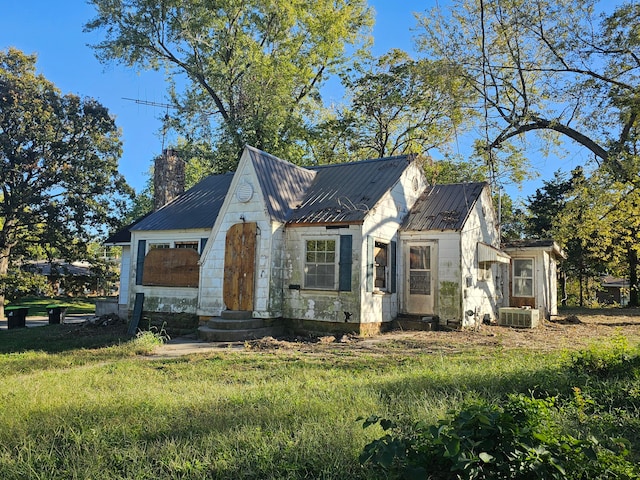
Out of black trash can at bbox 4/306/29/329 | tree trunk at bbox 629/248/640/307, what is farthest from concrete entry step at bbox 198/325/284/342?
tree trunk at bbox 629/248/640/307

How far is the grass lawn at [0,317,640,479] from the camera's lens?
12.1ft

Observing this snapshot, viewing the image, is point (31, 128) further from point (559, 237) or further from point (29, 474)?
point (559, 237)

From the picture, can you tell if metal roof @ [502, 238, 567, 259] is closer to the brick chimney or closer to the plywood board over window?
the plywood board over window

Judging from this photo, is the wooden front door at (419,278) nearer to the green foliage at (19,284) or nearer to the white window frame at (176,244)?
the white window frame at (176,244)

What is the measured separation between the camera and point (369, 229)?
12.7 m

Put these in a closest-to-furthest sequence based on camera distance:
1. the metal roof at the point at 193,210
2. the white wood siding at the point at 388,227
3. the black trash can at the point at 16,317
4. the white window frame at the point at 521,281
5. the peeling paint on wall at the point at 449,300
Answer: the white wood siding at the point at 388,227 → the peeling paint on wall at the point at 449,300 → the metal roof at the point at 193,210 → the black trash can at the point at 16,317 → the white window frame at the point at 521,281

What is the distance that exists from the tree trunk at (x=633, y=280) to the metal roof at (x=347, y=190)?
19898 millimetres

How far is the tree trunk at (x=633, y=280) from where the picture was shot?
27.3 meters

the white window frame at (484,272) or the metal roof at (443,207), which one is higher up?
the metal roof at (443,207)

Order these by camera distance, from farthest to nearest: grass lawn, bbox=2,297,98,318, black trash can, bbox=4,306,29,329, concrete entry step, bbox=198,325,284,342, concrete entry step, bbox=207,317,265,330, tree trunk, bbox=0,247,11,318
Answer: grass lawn, bbox=2,297,98,318
tree trunk, bbox=0,247,11,318
black trash can, bbox=4,306,29,329
concrete entry step, bbox=207,317,265,330
concrete entry step, bbox=198,325,284,342

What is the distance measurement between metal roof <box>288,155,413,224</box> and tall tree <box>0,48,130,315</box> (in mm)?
13668

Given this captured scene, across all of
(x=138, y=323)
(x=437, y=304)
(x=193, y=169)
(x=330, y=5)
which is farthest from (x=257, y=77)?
(x=193, y=169)

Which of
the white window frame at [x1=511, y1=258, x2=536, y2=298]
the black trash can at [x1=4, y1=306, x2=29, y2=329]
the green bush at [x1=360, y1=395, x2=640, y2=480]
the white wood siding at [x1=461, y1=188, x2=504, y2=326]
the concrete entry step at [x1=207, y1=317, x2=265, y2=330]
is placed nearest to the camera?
the green bush at [x1=360, y1=395, x2=640, y2=480]

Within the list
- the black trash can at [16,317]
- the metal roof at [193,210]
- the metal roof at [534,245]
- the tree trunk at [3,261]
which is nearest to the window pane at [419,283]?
the metal roof at [534,245]
